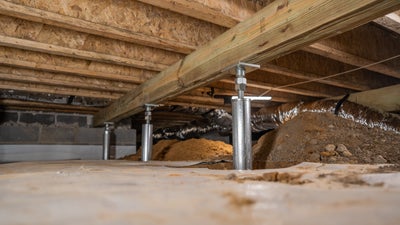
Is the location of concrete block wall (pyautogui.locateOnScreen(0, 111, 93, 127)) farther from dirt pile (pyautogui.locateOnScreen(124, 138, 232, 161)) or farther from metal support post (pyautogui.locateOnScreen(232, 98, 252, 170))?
metal support post (pyautogui.locateOnScreen(232, 98, 252, 170))

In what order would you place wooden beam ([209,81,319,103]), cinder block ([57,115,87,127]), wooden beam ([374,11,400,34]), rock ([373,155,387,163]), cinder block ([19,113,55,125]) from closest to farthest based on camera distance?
1. wooden beam ([374,11,400,34])
2. rock ([373,155,387,163])
3. wooden beam ([209,81,319,103])
4. cinder block ([19,113,55,125])
5. cinder block ([57,115,87,127])

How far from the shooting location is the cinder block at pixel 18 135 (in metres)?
3.81

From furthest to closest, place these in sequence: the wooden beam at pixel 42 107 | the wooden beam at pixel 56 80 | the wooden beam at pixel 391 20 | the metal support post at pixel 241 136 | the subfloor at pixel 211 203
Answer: the wooden beam at pixel 42 107 < the wooden beam at pixel 56 80 < the metal support post at pixel 241 136 < the wooden beam at pixel 391 20 < the subfloor at pixel 211 203

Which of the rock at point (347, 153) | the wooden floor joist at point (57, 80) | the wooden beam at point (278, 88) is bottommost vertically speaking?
the rock at point (347, 153)

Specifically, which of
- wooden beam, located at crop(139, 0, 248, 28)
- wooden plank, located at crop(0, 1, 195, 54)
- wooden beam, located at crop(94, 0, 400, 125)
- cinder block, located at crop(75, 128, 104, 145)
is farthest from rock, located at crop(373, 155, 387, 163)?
cinder block, located at crop(75, 128, 104, 145)

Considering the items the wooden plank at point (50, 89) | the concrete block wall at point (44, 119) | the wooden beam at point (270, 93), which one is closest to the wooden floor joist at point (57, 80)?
the wooden plank at point (50, 89)

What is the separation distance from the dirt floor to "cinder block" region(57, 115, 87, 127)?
9.52 feet

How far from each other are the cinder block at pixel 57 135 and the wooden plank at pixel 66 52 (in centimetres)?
251

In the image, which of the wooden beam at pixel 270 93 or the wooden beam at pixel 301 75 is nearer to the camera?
the wooden beam at pixel 301 75

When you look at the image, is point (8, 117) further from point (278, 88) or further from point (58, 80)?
point (278, 88)

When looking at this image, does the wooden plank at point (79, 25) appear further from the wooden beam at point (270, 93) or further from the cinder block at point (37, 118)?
the cinder block at point (37, 118)

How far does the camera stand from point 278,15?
1.30 m

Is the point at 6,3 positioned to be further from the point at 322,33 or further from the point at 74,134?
the point at 74,134

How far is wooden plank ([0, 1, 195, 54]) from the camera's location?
145 centimetres
